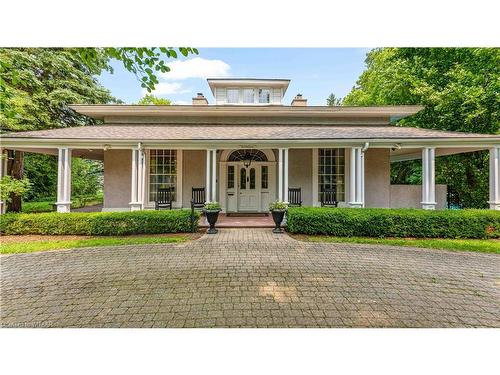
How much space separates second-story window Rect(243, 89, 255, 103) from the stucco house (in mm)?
441

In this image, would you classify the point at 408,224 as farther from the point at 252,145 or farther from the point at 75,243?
the point at 75,243

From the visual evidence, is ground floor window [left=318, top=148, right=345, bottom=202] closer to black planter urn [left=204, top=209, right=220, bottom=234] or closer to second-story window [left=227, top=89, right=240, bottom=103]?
black planter urn [left=204, top=209, right=220, bottom=234]

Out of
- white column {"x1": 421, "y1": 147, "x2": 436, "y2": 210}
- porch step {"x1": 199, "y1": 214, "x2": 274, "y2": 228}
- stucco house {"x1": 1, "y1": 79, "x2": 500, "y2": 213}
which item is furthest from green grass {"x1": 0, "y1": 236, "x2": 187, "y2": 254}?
white column {"x1": 421, "y1": 147, "x2": 436, "y2": 210}

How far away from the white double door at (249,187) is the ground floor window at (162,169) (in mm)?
2761

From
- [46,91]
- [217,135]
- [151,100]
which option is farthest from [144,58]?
[151,100]

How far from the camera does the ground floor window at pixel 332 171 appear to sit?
1109 cm

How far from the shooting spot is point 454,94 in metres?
12.3

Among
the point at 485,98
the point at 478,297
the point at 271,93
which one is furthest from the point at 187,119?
the point at 485,98

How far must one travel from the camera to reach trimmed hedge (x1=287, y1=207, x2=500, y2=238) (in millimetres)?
7566

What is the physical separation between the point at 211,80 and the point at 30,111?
345 inches

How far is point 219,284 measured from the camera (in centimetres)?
431

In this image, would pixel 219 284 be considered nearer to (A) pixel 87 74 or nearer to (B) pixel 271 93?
(B) pixel 271 93

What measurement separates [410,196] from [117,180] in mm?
12325

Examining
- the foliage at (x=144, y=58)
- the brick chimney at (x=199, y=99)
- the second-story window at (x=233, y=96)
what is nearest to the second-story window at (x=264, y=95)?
the second-story window at (x=233, y=96)
